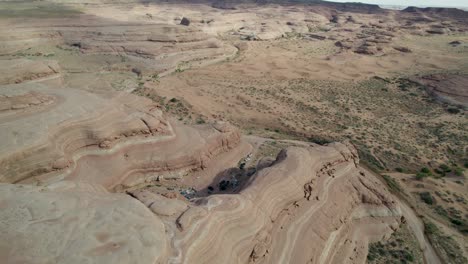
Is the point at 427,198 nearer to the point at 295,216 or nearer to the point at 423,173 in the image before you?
the point at 423,173

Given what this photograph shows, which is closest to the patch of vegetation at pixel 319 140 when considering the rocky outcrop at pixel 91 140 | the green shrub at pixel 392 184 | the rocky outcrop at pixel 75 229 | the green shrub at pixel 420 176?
the green shrub at pixel 392 184

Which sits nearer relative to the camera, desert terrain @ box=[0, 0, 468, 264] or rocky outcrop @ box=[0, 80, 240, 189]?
desert terrain @ box=[0, 0, 468, 264]

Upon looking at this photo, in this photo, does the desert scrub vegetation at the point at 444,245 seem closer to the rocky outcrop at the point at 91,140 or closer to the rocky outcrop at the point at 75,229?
the rocky outcrop at the point at 91,140

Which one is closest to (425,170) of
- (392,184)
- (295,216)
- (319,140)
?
(392,184)

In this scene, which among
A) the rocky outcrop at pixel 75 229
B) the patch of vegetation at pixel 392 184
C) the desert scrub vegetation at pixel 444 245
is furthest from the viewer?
the patch of vegetation at pixel 392 184

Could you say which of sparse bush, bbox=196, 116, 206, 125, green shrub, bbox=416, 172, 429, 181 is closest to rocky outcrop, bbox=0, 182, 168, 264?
sparse bush, bbox=196, 116, 206, 125

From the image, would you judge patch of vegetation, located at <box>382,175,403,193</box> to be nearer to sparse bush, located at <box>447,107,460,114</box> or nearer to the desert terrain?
the desert terrain
